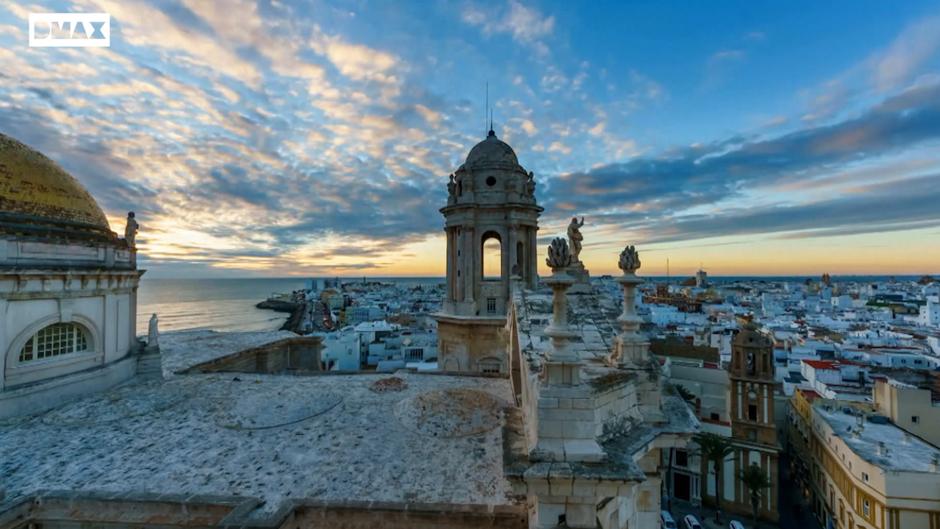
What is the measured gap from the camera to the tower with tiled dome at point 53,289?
11820mm

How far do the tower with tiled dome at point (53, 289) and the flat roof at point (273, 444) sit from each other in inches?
39.3

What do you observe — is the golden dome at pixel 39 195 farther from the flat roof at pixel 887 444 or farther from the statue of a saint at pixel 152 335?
the flat roof at pixel 887 444

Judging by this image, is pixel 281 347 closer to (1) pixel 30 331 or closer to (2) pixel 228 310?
(1) pixel 30 331

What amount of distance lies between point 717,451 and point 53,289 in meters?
36.4

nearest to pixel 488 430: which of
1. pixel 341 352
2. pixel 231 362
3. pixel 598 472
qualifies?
pixel 598 472

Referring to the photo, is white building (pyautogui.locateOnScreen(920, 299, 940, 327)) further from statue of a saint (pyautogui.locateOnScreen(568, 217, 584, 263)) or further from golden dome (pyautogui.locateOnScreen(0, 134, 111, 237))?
golden dome (pyautogui.locateOnScreen(0, 134, 111, 237))

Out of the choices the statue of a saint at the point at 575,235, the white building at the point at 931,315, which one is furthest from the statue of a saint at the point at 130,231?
the white building at the point at 931,315

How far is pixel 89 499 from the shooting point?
7379 mm

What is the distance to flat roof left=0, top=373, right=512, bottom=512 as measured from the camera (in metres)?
8.00

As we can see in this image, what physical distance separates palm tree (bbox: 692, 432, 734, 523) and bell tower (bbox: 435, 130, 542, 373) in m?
19.2

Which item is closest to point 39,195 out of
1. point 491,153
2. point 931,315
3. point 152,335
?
point 152,335

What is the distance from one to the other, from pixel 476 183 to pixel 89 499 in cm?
1775

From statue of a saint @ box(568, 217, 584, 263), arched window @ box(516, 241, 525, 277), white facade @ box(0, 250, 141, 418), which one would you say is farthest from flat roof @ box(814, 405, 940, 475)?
white facade @ box(0, 250, 141, 418)

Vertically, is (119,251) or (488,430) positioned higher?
(119,251)
